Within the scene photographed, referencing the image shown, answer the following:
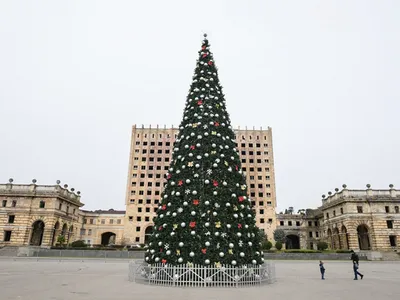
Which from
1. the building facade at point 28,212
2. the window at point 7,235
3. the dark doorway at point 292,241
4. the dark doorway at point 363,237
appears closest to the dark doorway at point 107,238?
the building facade at point 28,212

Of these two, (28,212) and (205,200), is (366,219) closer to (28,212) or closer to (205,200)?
(205,200)

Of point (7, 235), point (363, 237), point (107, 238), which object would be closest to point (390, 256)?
point (363, 237)

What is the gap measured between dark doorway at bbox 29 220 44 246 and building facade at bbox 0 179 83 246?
51cm

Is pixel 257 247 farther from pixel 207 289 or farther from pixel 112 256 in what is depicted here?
pixel 112 256

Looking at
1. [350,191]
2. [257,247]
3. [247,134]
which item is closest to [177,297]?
[257,247]

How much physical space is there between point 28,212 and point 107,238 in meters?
31.9

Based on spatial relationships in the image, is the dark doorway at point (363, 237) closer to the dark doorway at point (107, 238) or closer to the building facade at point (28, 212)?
the building facade at point (28, 212)

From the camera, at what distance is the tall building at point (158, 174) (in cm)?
7112

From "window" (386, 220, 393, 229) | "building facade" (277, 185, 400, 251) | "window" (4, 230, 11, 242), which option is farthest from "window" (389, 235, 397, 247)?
"window" (4, 230, 11, 242)

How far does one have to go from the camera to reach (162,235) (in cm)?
1241

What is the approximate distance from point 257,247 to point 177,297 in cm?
513

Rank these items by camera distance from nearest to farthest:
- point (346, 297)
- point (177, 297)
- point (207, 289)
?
1. point (177, 297)
2. point (346, 297)
3. point (207, 289)

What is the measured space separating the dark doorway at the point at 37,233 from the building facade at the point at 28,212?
512mm

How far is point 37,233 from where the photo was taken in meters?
50.2
